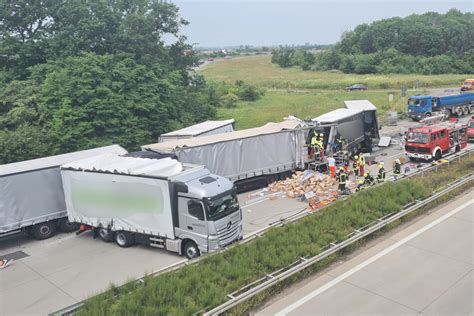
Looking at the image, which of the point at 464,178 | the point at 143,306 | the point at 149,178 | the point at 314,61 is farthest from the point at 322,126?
the point at 314,61

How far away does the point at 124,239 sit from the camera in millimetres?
14156

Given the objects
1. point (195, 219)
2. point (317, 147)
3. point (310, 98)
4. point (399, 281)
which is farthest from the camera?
point (310, 98)

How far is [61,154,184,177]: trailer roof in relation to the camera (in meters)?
13.6

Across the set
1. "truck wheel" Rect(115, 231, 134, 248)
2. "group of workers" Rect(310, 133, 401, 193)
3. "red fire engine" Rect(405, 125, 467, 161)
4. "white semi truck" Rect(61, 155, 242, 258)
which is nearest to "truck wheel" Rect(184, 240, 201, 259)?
"white semi truck" Rect(61, 155, 242, 258)

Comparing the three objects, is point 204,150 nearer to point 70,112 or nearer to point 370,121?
point 70,112

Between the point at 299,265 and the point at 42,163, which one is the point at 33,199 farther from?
the point at 299,265

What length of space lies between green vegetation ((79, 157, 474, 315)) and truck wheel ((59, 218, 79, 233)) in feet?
27.4

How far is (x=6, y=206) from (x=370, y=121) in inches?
787

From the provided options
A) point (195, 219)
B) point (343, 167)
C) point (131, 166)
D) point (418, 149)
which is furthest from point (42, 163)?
point (418, 149)

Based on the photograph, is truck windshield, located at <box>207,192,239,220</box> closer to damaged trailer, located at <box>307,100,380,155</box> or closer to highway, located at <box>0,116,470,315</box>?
highway, located at <box>0,116,470,315</box>

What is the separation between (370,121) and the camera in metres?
26.3

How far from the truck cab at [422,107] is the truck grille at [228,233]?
27.3 meters

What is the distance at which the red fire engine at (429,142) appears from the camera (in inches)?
885

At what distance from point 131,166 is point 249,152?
22.8ft
